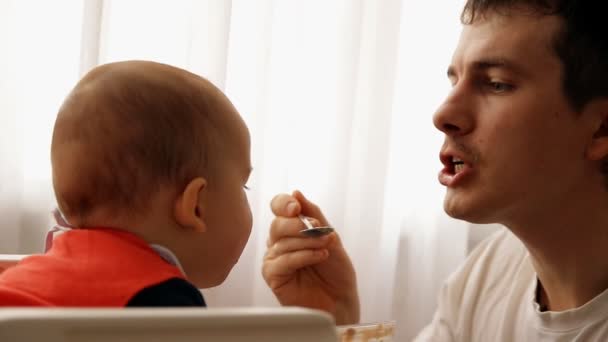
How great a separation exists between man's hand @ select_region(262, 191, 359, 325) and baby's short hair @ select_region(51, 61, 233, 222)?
A: 382mm

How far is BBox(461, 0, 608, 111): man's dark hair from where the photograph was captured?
1.16 m

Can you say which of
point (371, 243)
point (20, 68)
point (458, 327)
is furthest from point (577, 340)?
point (20, 68)

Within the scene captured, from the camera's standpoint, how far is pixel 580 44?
1166 mm

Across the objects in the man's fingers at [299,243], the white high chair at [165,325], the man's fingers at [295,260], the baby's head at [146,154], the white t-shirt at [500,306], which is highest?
the baby's head at [146,154]

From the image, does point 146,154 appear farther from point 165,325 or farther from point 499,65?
point 499,65

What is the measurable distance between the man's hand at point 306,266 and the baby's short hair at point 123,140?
1.25ft

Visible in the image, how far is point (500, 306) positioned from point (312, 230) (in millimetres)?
397

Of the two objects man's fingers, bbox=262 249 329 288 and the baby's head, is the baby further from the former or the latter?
man's fingers, bbox=262 249 329 288

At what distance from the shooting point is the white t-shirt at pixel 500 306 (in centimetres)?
119

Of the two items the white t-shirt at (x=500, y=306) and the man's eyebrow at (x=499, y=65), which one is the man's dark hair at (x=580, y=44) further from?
the white t-shirt at (x=500, y=306)

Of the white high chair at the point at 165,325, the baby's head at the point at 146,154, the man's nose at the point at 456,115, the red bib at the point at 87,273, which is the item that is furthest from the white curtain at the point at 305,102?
the white high chair at the point at 165,325

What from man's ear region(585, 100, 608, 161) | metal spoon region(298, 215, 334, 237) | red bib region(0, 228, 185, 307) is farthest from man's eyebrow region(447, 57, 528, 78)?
red bib region(0, 228, 185, 307)

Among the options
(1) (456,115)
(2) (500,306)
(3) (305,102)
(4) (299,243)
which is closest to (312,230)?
(4) (299,243)

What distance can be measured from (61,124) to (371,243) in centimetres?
111
